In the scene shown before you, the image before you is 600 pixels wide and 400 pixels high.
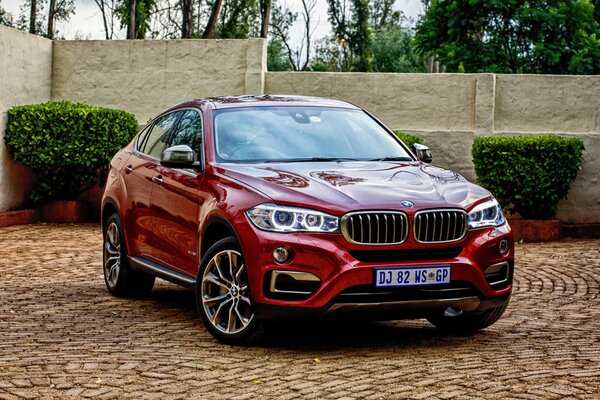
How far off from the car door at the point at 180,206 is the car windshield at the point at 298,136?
0.94ft

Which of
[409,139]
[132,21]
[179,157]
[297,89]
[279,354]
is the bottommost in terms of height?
[279,354]

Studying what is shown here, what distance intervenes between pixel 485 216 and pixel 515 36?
2669 cm

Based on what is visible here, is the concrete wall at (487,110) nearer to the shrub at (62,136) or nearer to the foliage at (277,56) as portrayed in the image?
the shrub at (62,136)

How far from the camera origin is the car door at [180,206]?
8.41 metres

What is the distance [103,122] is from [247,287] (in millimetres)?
10312

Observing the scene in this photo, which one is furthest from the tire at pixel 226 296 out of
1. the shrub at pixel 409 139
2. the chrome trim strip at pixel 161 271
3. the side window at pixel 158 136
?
the shrub at pixel 409 139

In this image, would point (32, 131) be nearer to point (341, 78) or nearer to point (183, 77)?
point (183, 77)

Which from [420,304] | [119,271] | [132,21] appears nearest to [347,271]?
[420,304]

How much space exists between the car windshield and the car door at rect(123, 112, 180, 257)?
971 mm

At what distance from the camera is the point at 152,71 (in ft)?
61.4

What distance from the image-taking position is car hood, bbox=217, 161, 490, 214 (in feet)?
24.0

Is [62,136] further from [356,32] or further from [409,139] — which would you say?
[356,32]

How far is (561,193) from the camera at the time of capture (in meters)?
16.3

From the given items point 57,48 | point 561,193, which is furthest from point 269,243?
point 57,48
